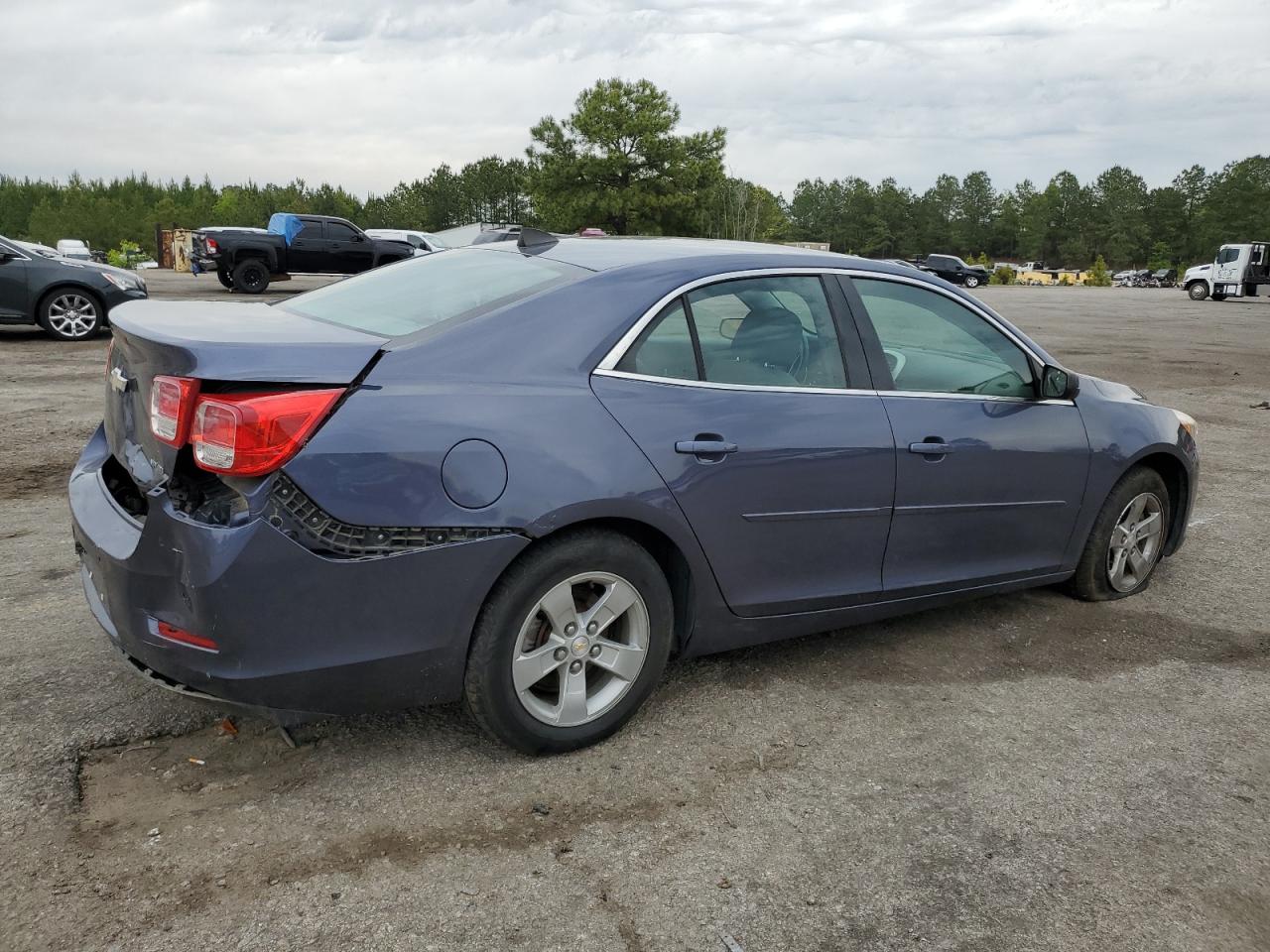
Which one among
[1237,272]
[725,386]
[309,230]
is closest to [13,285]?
[309,230]

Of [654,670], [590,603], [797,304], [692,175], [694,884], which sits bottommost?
[694,884]

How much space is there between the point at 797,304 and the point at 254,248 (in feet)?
69.5

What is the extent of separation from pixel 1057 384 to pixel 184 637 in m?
3.37

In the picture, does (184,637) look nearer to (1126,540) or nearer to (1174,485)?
(1126,540)

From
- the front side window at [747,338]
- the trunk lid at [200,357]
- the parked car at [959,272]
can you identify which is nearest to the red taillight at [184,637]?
the trunk lid at [200,357]

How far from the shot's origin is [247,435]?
2.71m

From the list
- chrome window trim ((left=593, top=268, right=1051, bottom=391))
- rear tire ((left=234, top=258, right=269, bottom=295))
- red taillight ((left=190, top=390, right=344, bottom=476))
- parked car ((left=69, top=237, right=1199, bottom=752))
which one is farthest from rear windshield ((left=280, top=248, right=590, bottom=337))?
rear tire ((left=234, top=258, right=269, bottom=295))

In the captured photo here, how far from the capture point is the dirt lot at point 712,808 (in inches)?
99.4

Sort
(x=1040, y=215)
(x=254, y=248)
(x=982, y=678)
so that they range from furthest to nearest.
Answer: (x=1040, y=215)
(x=254, y=248)
(x=982, y=678)

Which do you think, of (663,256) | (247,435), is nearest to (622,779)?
(247,435)

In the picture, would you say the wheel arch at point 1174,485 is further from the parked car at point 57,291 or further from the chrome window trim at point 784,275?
the parked car at point 57,291

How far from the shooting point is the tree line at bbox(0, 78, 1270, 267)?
238ft

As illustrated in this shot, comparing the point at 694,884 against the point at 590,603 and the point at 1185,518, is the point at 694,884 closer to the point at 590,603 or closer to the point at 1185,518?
the point at 590,603

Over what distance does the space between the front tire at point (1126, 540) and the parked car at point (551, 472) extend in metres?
0.40
